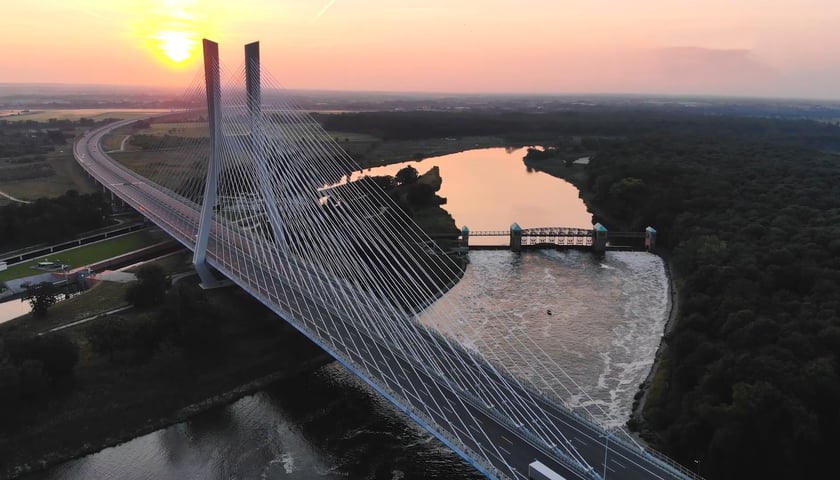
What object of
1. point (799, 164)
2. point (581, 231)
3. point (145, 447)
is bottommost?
point (145, 447)

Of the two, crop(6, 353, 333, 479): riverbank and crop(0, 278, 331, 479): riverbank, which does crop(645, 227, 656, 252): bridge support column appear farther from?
crop(0, 278, 331, 479): riverbank

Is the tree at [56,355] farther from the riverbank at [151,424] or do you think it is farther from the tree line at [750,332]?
the tree line at [750,332]

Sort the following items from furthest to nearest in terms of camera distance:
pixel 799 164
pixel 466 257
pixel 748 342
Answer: pixel 799 164 < pixel 466 257 < pixel 748 342

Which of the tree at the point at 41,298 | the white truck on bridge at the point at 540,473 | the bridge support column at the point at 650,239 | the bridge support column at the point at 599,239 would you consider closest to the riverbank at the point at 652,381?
the white truck on bridge at the point at 540,473

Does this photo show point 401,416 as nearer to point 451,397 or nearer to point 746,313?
point 451,397

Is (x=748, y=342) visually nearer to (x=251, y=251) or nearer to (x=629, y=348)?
(x=629, y=348)

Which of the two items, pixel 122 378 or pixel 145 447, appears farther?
pixel 122 378

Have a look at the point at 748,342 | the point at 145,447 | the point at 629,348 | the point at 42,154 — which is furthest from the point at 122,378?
the point at 42,154
